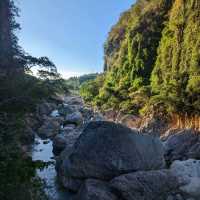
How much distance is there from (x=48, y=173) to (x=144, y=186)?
6443mm

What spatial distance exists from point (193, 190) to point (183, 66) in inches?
934

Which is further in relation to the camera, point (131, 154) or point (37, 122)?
point (37, 122)

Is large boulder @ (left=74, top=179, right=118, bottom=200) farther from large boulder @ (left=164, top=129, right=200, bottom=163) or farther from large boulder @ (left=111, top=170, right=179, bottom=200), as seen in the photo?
large boulder @ (left=164, top=129, right=200, bottom=163)

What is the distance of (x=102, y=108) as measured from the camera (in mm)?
47844

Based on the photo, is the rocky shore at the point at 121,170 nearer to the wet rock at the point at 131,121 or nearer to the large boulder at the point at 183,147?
the large boulder at the point at 183,147

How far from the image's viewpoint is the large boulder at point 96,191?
1024 centimetres

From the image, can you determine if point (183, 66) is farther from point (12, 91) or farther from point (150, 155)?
point (12, 91)

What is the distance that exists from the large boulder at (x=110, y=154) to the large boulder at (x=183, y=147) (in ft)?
13.2

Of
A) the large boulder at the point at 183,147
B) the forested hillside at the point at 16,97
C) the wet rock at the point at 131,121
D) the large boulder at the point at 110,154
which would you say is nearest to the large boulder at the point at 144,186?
the large boulder at the point at 110,154

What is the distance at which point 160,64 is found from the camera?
3922 centimetres

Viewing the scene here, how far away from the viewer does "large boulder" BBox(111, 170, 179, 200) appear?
1052 centimetres

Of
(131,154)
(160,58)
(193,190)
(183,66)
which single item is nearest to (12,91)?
(131,154)

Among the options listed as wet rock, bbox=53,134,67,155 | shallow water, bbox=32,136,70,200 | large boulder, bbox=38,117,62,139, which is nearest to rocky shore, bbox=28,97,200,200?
shallow water, bbox=32,136,70,200

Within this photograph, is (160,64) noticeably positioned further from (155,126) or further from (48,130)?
(48,130)
